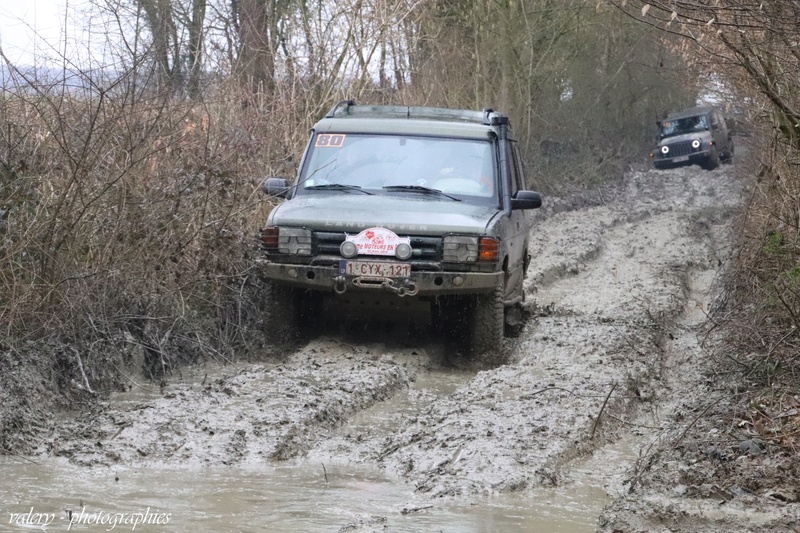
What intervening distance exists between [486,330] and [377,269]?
1117 mm

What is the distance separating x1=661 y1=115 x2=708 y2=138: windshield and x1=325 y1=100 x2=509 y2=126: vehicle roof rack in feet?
86.0

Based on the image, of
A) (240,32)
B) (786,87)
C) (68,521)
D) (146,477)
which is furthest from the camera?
(240,32)

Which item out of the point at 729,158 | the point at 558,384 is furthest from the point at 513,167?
the point at 729,158

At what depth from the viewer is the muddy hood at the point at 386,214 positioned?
842cm

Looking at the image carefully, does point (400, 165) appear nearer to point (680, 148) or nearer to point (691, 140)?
point (680, 148)

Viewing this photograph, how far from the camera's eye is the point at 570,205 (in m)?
27.3

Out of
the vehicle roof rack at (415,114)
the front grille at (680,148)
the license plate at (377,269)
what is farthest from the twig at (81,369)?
the front grille at (680,148)

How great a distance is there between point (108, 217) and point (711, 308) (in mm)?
6259

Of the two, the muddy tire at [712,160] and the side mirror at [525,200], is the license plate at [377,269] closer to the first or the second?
the side mirror at [525,200]

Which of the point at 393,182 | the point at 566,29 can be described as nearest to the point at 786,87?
the point at 393,182

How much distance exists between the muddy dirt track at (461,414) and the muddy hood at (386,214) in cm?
103

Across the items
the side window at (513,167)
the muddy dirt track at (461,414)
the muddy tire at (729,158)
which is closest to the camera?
the muddy dirt track at (461,414)

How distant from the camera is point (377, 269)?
27.7 ft

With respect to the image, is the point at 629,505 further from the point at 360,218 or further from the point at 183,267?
the point at 183,267
